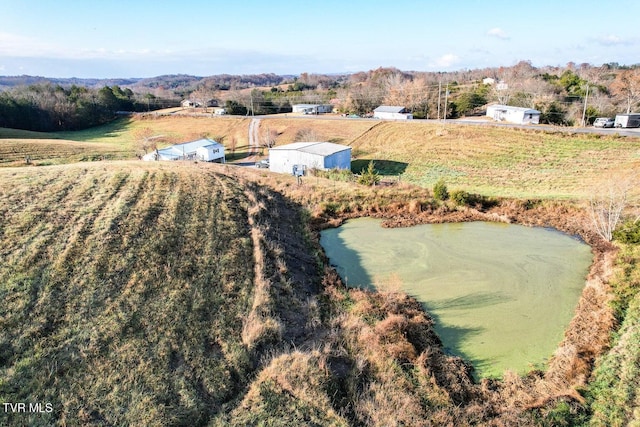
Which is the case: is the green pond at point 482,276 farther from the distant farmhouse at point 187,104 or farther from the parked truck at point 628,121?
the distant farmhouse at point 187,104

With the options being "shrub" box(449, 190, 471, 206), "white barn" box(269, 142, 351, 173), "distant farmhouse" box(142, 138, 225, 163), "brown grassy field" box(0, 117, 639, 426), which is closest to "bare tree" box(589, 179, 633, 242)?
"brown grassy field" box(0, 117, 639, 426)

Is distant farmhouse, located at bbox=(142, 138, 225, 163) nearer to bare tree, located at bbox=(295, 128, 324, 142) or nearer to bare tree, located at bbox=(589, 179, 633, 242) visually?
bare tree, located at bbox=(295, 128, 324, 142)

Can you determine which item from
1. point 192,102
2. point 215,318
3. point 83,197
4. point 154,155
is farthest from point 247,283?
point 192,102

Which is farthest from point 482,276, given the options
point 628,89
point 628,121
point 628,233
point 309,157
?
point 628,89

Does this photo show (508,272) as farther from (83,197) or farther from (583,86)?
(583,86)

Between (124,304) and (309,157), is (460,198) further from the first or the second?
(124,304)

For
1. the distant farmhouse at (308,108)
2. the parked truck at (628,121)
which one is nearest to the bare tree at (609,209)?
the parked truck at (628,121)
